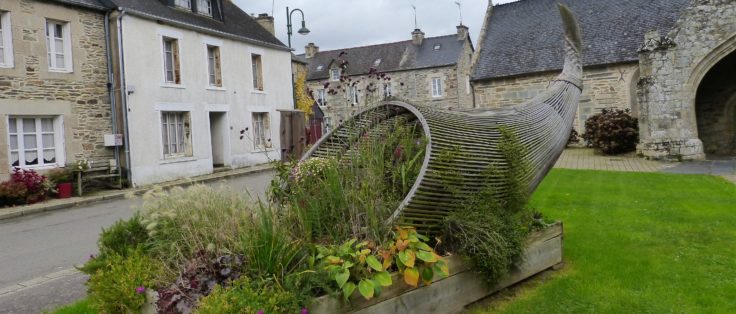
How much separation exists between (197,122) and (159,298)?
50.5ft

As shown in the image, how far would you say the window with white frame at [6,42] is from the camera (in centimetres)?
1278

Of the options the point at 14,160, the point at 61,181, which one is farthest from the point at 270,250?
the point at 14,160

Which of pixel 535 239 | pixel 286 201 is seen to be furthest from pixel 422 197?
pixel 535 239

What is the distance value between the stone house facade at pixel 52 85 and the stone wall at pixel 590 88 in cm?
1402

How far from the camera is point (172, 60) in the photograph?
17.2 metres

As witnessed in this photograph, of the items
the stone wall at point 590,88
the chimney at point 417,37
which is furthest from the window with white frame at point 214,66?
the chimney at point 417,37

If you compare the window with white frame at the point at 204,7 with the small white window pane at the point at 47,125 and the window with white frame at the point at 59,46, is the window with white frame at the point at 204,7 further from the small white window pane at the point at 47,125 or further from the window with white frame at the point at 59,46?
the small white window pane at the point at 47,125

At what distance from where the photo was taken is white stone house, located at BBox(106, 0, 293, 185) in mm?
15422

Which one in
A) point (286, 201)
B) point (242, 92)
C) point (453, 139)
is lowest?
point (286, 201)

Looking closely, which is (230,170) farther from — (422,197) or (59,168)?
(422,197)

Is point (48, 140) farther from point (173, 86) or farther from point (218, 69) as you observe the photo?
point (218, 69)

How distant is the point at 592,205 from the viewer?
334 inches

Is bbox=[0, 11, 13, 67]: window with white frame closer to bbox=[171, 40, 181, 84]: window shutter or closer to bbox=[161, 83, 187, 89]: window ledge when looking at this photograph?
bbox=[161, 83, 187, 89]: window ledge

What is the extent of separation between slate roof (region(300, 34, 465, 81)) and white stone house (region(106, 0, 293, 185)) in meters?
14.3
